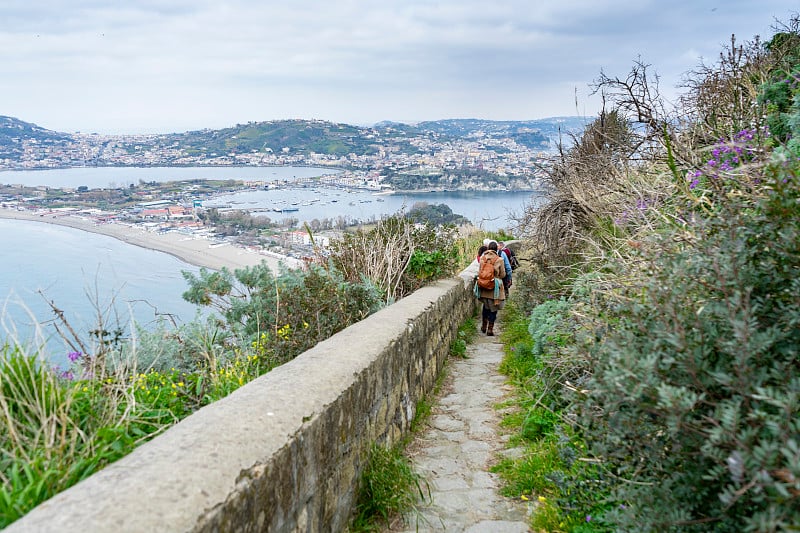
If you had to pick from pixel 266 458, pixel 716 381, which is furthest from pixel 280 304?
pixel 716 381

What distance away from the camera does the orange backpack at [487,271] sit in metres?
8.31

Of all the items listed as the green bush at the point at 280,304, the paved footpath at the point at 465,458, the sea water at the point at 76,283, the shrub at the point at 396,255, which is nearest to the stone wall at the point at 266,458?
the paved footpath at the point at 465,458

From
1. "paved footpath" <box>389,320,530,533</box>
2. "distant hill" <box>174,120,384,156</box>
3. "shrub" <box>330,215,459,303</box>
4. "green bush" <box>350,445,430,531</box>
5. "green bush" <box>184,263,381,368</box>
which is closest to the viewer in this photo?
"green bush" <box>350,445,430,531</box>

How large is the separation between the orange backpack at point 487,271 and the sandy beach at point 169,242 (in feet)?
9.27

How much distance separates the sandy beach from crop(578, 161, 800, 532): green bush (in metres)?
5.73

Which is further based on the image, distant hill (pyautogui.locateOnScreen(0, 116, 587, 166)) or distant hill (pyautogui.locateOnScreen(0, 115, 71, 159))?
distant hill (pyautogui.locateOnScreen(0, 116, 587, 166))

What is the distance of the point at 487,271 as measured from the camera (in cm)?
845

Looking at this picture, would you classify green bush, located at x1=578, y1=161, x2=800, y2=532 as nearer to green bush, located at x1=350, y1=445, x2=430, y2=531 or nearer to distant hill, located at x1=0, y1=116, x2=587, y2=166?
green bush, located at x1=350, y1=445, x2=430, y2=531

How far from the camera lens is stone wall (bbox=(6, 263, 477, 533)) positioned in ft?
5.17

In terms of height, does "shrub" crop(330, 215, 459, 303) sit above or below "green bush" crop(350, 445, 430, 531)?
above

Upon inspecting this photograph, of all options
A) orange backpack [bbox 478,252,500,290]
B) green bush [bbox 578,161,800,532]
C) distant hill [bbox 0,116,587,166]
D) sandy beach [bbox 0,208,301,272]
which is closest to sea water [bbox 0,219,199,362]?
sandy beach [bbox 0,208,301,272]

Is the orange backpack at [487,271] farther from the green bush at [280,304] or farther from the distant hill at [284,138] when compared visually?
the distant hill at [284,138]

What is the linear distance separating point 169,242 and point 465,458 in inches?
367

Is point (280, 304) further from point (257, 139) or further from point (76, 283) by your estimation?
point (257, 139)
